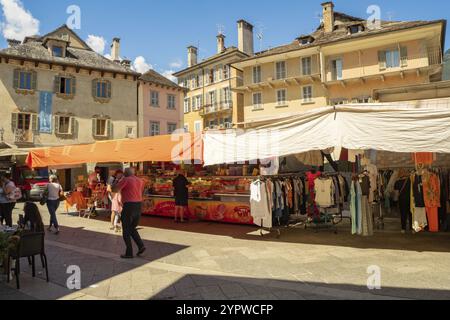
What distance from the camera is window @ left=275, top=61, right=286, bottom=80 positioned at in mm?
29375

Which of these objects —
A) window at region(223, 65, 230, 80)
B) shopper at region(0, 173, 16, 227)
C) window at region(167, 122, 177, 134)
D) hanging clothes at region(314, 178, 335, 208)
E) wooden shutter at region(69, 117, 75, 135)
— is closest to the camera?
hanging clothes at region(314, 178, 335, 208)

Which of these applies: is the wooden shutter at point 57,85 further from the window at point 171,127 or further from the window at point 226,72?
the window at point 226,72

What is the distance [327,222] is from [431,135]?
13.8ft

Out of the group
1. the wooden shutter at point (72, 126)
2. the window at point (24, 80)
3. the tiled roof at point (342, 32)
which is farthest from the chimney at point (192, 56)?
the window at point (24, 80)

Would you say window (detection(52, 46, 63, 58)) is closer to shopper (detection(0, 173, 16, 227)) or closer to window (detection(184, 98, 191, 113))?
window (detection(184, 98, 191, 113))

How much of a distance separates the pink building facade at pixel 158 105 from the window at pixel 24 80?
9094mm

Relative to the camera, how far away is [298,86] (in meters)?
28.8

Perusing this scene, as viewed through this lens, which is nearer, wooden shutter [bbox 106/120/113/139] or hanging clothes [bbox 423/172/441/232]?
hanging clothes [bbox 423/172/441/232]

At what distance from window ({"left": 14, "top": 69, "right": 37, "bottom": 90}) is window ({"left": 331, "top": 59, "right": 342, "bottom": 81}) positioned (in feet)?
75.4

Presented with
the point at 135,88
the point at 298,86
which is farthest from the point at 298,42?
the point at 135,88

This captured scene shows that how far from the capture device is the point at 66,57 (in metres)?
27.4

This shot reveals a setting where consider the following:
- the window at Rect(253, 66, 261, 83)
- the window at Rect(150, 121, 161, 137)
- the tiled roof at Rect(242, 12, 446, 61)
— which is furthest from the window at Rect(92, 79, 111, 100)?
the window at Rect(253, 66, 261, 83)

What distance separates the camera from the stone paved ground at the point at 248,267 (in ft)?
15.4
